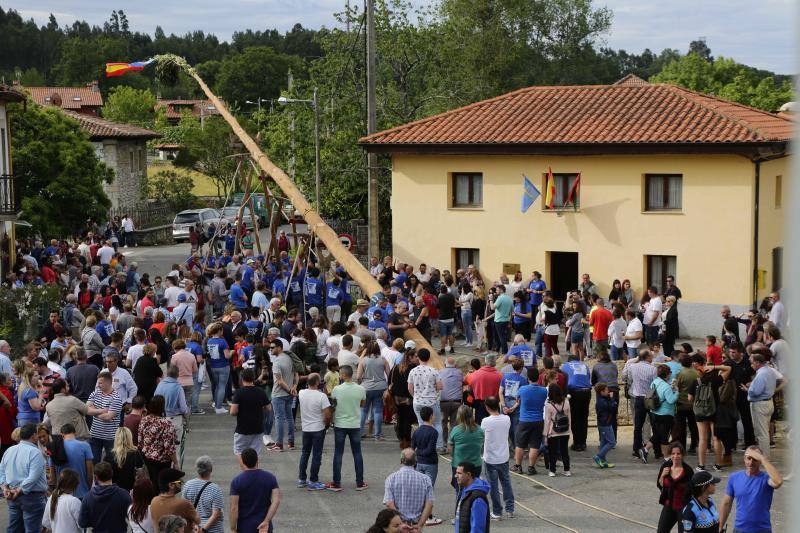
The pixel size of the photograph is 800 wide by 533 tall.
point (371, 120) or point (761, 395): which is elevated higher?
point (371, 120)

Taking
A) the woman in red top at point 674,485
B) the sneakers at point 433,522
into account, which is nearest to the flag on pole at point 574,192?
the sneakers at point 433,522

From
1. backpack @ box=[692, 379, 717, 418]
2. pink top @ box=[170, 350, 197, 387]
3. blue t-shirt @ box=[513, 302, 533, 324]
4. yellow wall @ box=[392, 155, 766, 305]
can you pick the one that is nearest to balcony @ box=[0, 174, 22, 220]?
yellow wall @ box=[392, 155, 766, 305]

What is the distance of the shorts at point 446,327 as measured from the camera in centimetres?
2225

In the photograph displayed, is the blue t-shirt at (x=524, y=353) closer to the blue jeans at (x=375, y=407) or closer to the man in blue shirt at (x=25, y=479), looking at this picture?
the blue jeans at (x=375, y=407)

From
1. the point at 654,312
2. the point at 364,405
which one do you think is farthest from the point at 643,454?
the point at 654,312

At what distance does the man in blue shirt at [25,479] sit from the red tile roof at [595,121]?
18.9 metres

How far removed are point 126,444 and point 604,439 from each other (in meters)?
6.89

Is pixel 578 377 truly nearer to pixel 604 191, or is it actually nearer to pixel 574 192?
pixel 604 191

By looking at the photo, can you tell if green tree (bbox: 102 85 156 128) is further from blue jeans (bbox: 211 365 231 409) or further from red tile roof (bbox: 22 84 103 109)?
blue jeans (bbox: 211 365 231 409)

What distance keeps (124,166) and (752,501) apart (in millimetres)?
49954

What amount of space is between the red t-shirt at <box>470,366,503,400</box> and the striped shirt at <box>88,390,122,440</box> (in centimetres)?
463

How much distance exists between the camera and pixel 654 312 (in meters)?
21.9

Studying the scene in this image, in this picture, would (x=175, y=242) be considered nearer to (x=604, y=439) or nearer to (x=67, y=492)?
(x=604, y=439)

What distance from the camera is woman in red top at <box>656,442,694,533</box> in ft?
34.5
